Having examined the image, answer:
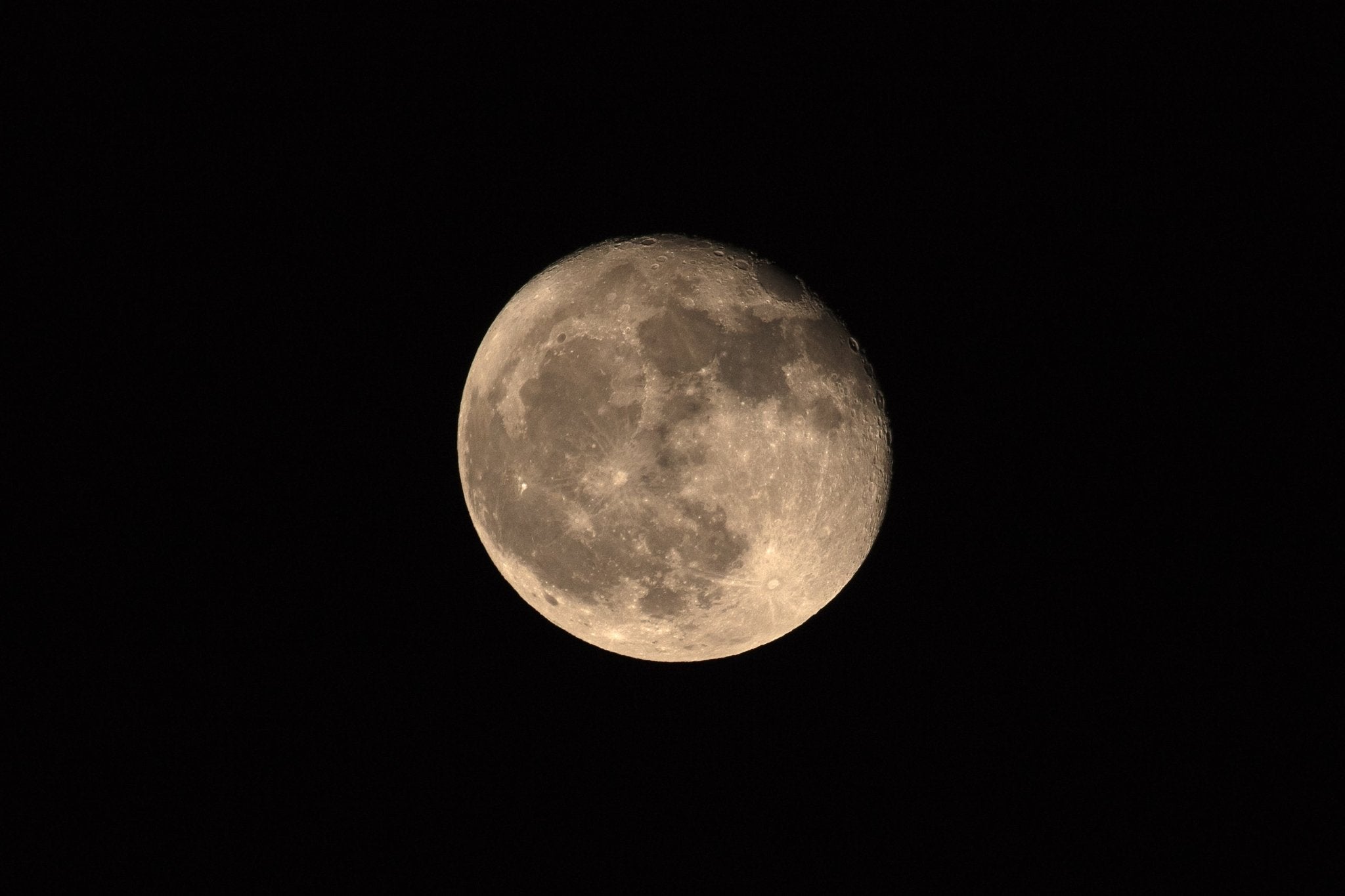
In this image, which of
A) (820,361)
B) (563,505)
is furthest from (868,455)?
(563,505)

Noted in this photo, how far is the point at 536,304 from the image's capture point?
4.68 metres

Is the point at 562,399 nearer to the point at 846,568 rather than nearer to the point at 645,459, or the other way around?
the point at 645,459

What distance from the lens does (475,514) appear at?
195 inches

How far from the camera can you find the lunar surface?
412 cm

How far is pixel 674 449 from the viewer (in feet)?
13.3

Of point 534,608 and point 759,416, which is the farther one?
point 534,608

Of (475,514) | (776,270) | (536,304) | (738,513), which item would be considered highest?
(776,270)

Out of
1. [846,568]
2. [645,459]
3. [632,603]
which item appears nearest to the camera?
[645,459]

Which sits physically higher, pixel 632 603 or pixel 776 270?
pixel 776 270

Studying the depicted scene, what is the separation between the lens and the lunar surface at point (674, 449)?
4117 mm

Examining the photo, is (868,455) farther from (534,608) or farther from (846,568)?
(534,608)

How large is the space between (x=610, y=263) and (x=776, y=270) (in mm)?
1009

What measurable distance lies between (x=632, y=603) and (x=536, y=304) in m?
1.80

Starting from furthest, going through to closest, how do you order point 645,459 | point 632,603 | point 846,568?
point 846,568
point 632,603
point 645,459
